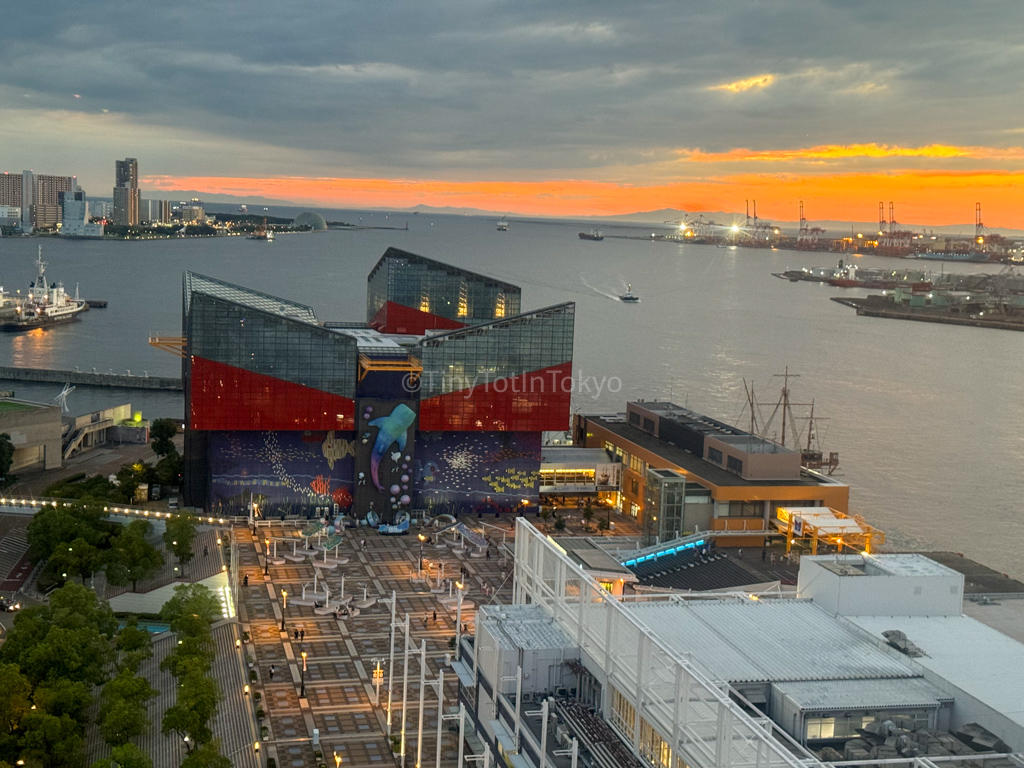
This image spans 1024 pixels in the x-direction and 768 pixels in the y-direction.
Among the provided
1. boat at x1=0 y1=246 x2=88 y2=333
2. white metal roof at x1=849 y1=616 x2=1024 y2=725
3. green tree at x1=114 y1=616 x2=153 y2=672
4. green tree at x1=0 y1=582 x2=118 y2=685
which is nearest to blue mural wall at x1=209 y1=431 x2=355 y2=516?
green tree at x1=0 y1=582 x2=118 y2=685

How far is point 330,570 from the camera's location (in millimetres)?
47625

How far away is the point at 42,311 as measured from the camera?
131625 mm

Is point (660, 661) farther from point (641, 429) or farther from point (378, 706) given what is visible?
point (641, 429)

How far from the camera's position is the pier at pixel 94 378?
95250 mm

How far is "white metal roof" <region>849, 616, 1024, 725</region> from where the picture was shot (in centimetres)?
2506

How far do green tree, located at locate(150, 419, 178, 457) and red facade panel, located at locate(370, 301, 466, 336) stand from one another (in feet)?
43.3

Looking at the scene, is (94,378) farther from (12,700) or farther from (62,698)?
(12,700)

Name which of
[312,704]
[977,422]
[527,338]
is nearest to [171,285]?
[977,422]

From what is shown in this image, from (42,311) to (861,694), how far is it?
123 meters

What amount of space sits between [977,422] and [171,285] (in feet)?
429

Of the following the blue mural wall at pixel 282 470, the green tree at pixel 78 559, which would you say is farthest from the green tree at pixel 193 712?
the blue mural wall at pixel 282 470

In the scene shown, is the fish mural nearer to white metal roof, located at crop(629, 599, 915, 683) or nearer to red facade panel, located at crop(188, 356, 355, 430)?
red facade panel, located at crop(188, 356, 355, 430)

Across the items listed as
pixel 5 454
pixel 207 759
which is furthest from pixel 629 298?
pixel 207 759

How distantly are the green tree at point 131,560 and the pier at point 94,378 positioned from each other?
A: 170 feet
